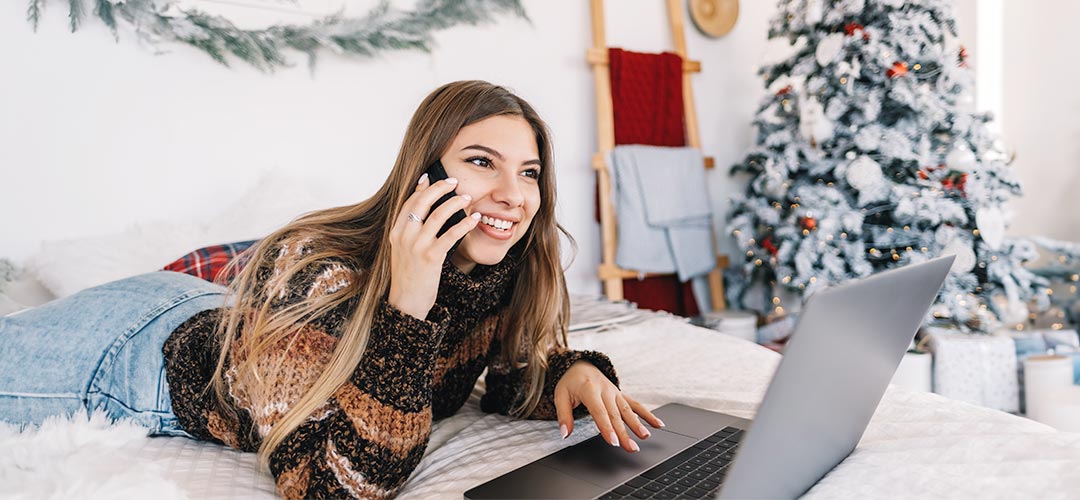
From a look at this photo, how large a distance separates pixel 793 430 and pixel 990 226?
2.25 meters

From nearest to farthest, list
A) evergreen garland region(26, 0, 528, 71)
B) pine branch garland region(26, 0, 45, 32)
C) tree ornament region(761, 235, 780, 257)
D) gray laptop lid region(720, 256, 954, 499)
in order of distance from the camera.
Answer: gray laptop lid region(720, 256, 954, 499)
pine branch garland region(26, 0, 45, 32)
evergreen garland region(26, 0, 528, 71)
tree ornament region(761, 235, 780, 257)

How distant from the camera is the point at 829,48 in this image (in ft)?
8.11

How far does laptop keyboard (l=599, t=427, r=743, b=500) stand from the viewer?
0.72 m

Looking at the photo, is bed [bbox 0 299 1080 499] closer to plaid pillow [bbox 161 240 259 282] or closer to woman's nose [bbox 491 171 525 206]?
woman's nose [bbox 491 171 525 206]

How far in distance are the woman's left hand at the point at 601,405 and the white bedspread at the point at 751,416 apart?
5cm

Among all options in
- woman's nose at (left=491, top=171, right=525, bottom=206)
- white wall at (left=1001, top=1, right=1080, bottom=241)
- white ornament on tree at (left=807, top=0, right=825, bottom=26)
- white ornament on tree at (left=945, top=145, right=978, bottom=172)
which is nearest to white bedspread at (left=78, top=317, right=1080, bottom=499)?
woman's nose at (left=491, top=171, right=525, bottom=206)

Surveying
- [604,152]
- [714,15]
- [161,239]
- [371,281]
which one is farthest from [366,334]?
[714,15]

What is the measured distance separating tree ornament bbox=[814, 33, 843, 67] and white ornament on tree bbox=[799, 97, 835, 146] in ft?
0.47

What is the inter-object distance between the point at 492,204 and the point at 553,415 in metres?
0.39

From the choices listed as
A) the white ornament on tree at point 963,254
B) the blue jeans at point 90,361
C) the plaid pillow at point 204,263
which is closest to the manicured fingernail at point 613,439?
the blue jeans at point 90,361

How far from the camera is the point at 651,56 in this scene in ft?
8.95

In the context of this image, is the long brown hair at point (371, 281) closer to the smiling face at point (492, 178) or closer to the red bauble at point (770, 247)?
the smiling face at point (492, 178)

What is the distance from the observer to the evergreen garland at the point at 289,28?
71.2 inches

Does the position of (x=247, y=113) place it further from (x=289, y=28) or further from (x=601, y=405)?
(x=601, y=405)
